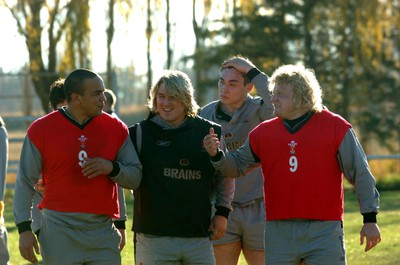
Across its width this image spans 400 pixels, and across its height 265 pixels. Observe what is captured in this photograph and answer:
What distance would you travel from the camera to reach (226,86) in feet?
27.5

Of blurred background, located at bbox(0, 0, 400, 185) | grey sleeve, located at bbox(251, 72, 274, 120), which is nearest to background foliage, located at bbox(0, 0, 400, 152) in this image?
blurred background, located at bbox(0, 0, 400, 185)

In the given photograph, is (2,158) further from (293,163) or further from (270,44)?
(270,44)

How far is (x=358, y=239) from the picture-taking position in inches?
550

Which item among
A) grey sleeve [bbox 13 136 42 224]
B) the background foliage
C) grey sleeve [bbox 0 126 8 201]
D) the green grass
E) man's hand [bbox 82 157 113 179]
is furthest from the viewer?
the background foliage

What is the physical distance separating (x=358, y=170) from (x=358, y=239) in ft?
23.8

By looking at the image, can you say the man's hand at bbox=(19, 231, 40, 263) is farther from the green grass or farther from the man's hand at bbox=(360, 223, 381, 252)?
the green grass

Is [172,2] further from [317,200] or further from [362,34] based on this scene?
[317,200]

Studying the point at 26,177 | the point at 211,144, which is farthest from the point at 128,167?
the point at 26,177

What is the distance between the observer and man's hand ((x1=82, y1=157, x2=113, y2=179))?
672 cm

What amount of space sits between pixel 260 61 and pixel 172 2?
538 cm

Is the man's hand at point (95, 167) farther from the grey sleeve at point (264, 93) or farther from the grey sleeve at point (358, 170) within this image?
the grey sleeve at point (264, 93)

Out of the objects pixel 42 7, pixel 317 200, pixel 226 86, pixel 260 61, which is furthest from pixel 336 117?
pixel 260 61

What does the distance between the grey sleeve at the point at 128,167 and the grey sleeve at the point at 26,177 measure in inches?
18.9

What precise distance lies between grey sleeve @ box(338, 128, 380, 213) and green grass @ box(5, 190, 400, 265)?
4.95 meters
